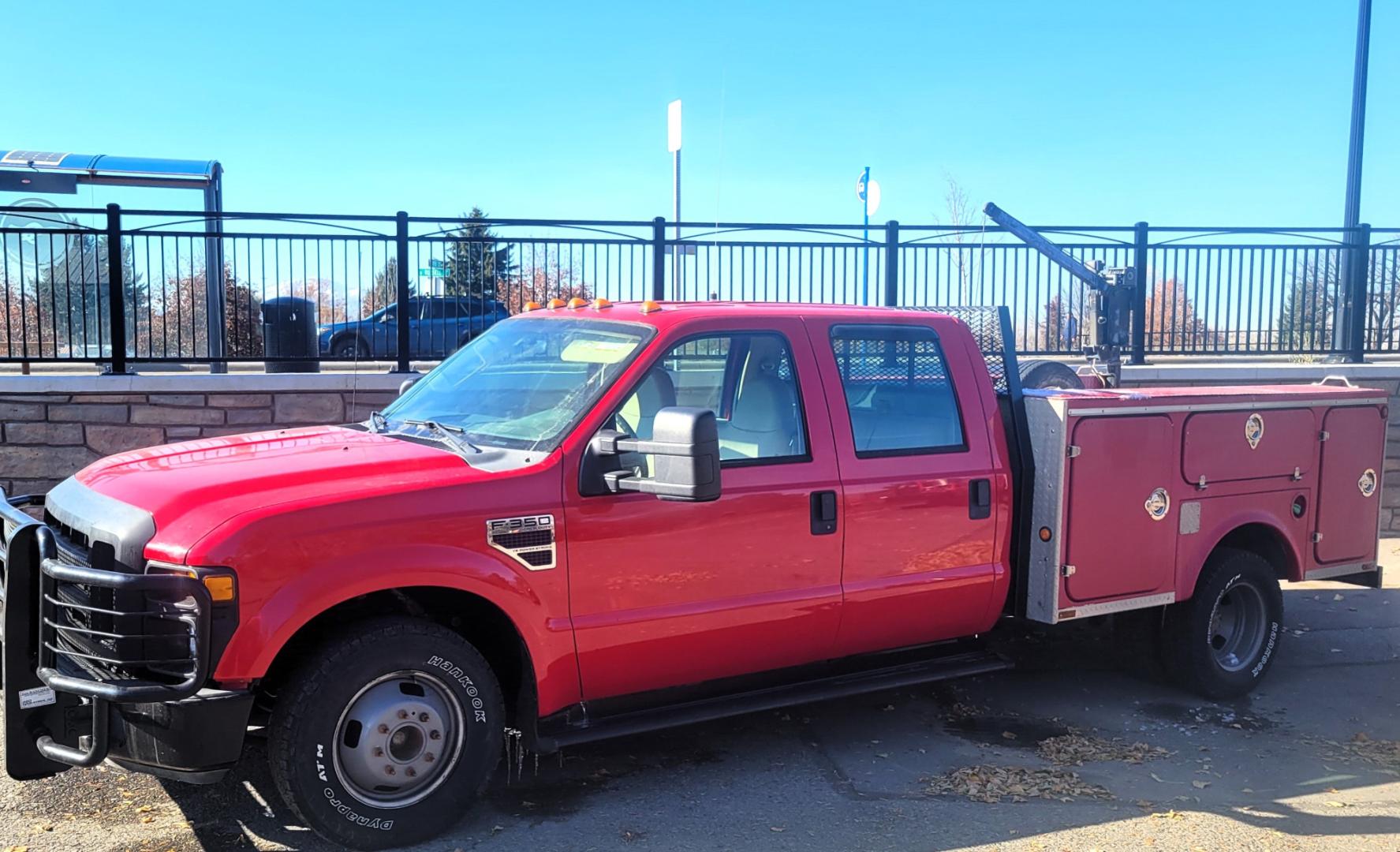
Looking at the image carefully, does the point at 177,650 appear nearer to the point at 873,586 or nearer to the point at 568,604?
the point at 568,604

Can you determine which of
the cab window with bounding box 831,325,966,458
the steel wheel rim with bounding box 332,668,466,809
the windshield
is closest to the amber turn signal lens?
the steel wheel rim with bounding box 332,668,466,809

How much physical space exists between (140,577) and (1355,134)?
12742mm

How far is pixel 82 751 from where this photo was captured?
3736 millimetres

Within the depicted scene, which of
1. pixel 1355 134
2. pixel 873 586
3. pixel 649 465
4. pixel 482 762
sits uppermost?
pixel 1355 134

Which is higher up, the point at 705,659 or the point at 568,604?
the point at 568,604

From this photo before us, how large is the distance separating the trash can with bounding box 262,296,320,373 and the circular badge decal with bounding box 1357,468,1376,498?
7.42 metres

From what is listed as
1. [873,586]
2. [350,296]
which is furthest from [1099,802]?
[350,296]

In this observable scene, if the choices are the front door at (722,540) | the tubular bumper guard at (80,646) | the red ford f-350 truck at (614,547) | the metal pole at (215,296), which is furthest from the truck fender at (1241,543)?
the metal pole at (215,296)

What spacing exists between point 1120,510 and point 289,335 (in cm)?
667

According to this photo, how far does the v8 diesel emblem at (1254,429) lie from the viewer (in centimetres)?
598

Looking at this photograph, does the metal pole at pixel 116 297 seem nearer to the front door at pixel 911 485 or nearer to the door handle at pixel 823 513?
the front door at pixel 911 485

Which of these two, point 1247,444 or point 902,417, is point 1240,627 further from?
point 902,417

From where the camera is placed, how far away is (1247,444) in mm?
6000

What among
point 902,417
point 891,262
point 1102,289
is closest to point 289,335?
point 891,262
